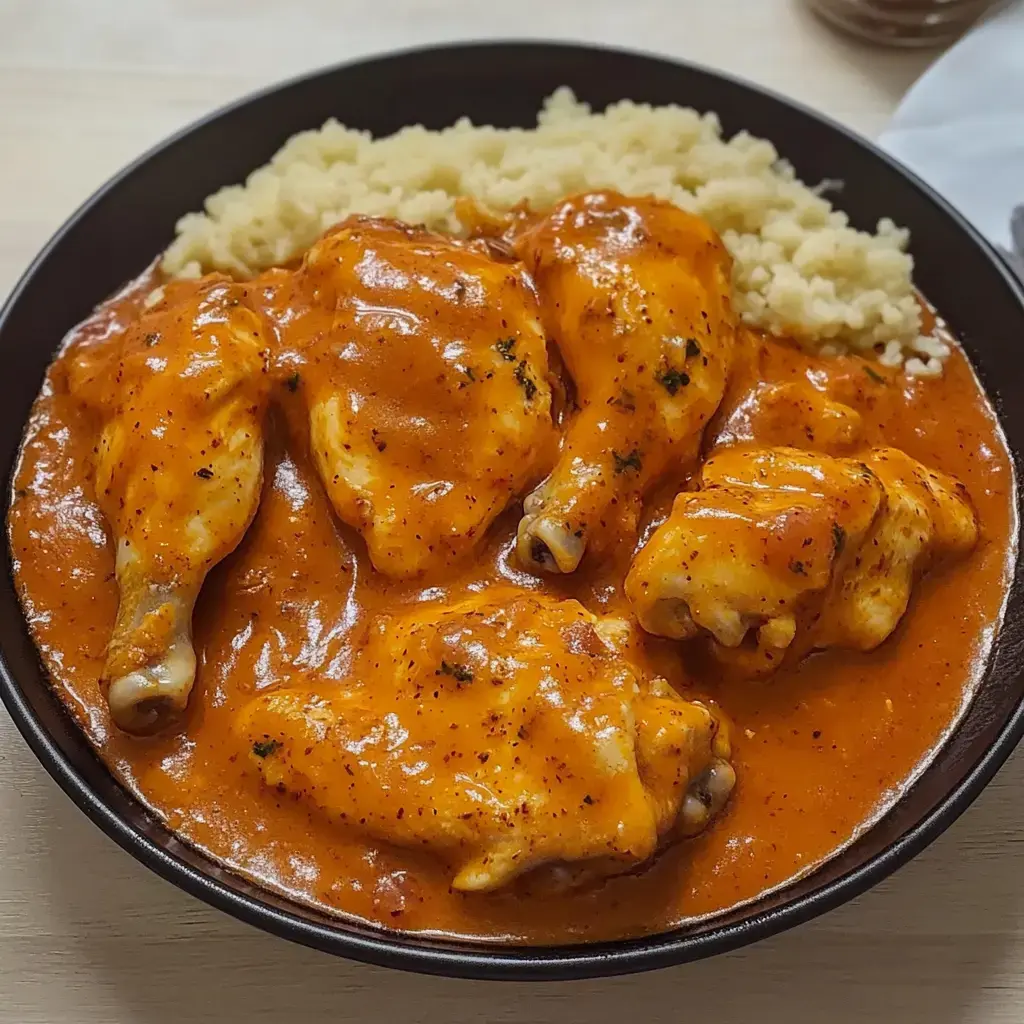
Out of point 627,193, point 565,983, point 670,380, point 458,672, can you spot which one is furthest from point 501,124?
point 565,983

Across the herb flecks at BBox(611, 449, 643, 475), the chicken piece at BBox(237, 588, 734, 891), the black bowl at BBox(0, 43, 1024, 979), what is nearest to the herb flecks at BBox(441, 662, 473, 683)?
the chicken piece at BBox(237, 588, 734, 891)

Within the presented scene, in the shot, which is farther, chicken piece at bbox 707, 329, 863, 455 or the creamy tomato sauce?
chicken piece at bbox 707, 329, 863, 455

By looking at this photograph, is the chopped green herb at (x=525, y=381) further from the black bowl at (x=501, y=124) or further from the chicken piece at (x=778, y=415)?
the black bowl at (x=501, y=124)

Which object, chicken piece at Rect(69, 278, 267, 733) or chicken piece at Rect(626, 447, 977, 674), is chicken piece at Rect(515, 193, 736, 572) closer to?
chicken piece at Rect(626, 447, 977, 674)

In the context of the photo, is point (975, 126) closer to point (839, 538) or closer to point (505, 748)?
point (839, 538)

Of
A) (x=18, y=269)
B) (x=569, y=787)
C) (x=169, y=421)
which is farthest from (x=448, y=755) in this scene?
(x=18, y=269)

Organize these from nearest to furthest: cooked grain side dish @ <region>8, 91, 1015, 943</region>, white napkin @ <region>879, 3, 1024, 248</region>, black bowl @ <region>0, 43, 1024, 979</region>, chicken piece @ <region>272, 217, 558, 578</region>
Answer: black bowl @ <region>0, 43, 1024, 979</region>
cooked grain side dish @ <region>8, 91, 1015, 943</region>
chicken piece @ <region>272, 217, 558, 578</region>
white napkin @ <region>879, 3, 1024, 248</region>
